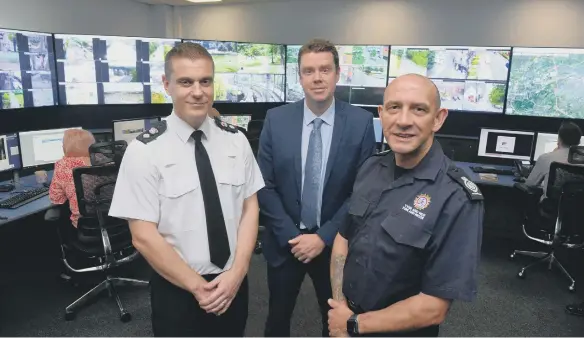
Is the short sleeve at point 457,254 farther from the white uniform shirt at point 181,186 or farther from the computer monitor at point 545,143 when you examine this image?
the computer monitor at point 545,143

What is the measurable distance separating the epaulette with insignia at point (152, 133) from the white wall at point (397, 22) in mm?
4475

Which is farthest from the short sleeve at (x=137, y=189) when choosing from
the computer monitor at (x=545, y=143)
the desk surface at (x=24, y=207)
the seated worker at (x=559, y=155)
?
the computer monitor at (x=545, y=143)

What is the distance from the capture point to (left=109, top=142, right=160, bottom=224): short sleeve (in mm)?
1321

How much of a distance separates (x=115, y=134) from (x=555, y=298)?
401 cm

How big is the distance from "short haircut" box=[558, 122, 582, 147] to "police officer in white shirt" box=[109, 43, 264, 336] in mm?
Result: 3124

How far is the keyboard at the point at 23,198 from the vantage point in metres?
2.78

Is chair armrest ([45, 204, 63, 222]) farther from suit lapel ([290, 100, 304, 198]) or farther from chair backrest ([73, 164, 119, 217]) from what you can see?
suit lapel ([290, 100, 304, 198])

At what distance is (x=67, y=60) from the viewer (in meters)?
4.00

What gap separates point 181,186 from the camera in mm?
1383

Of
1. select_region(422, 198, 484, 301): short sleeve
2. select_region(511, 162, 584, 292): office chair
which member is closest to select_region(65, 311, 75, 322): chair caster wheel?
select_region(422, 198, 484, 301): short sleeve

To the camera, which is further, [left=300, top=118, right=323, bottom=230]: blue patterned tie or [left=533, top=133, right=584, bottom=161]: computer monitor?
[left=533, top=133, right=584, bottom=161]: computer monitor

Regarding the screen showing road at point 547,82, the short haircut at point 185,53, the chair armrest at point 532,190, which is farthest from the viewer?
the screen showing road at point 547,82

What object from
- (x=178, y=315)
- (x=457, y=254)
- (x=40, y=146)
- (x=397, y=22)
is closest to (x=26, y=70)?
(x=40, y=146)

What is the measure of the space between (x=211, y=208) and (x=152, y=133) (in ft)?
1.08
